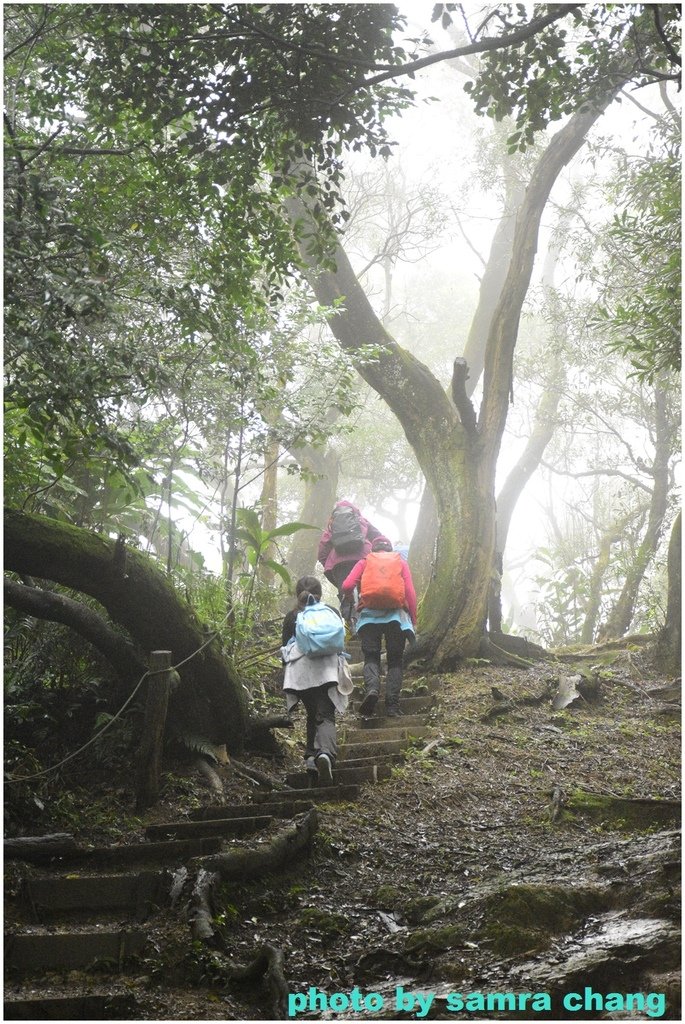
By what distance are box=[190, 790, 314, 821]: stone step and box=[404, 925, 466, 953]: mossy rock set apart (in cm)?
176

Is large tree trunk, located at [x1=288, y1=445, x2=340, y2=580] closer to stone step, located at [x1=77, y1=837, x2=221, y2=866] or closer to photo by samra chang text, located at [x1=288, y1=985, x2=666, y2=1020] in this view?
stone step, located at [x1=77, y1=837, x2=221, y2=866]

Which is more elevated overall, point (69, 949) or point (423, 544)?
point (423, 544)

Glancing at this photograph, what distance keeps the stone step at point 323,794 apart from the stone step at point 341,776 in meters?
0.10

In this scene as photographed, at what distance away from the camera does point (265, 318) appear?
805cm

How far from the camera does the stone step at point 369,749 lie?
290 inches

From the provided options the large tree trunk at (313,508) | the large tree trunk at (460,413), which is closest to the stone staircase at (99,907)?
the large tree trunk at (460,413)

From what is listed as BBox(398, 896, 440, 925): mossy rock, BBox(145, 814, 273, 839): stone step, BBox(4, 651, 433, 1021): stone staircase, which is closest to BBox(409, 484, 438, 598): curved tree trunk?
BBox(4, 651, 433, 1021): stone staircase

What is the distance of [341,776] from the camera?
6.64m

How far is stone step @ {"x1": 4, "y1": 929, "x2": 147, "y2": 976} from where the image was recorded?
3.78m

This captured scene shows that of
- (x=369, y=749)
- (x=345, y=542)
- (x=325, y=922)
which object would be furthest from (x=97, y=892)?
(x=345, y=542)

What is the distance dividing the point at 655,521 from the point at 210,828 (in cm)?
1031

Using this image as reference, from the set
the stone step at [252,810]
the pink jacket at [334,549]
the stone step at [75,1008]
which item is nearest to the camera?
the stone step at [75,1008]

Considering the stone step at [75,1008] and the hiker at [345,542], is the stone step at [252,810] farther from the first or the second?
the hiker at [345,542]

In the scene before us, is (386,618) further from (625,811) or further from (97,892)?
(97,892)
